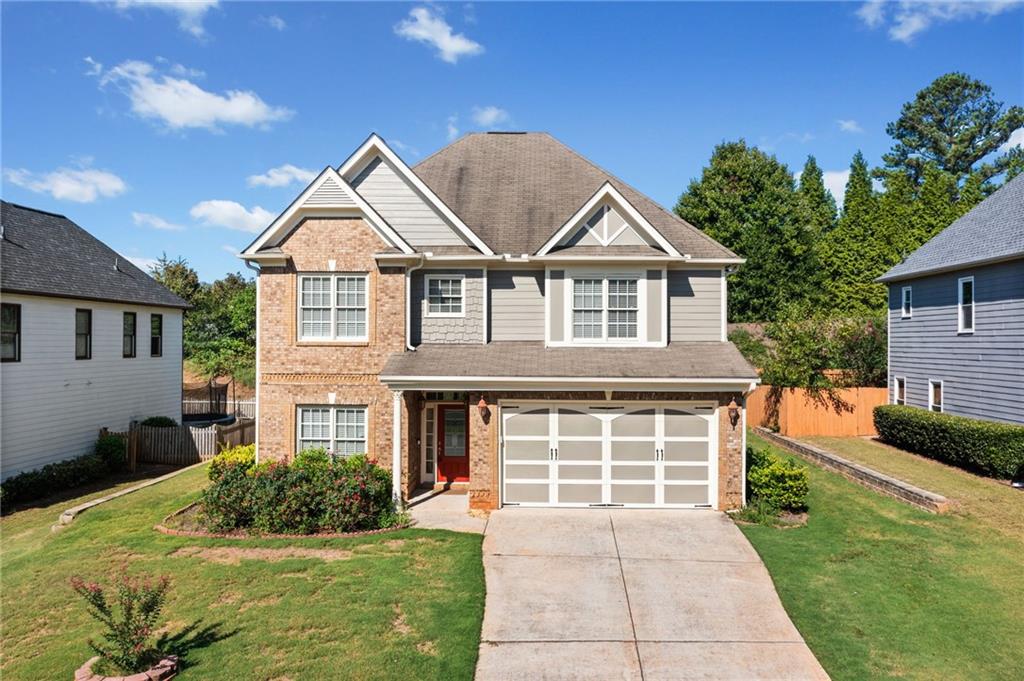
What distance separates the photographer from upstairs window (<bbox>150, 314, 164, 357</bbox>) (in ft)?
73.2

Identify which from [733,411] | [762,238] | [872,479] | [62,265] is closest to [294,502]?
[733,411]

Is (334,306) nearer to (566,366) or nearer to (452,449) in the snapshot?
(452,449)

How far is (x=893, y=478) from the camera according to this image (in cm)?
1530

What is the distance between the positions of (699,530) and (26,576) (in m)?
13.5

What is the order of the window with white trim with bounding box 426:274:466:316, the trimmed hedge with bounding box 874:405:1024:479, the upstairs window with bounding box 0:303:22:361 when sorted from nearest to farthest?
the window with white trim with bounding box 426:274:466:316
the trimmed hedge with bounding box 874:405:1024:479
the upstairs window with bounding box 0:303:22:361

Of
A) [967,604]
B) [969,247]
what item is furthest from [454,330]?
[969,247]

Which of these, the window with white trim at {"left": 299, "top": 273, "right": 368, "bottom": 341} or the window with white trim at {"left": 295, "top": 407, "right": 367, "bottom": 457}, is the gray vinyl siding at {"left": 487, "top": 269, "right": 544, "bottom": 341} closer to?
the window with white trim at {"left": 299, "top": 273, "right": 368, "bottom": 341}

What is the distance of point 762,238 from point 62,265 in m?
40.2

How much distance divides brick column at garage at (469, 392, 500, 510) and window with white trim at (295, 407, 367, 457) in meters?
3.07

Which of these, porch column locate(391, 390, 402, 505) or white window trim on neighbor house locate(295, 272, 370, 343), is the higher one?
white window trim on neighbor house locate(295, 272, 370, 343)

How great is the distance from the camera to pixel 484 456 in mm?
13578

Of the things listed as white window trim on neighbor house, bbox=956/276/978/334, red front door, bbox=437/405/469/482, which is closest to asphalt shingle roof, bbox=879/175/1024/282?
white window trim on neighbor house, bbox=956/276/978/334

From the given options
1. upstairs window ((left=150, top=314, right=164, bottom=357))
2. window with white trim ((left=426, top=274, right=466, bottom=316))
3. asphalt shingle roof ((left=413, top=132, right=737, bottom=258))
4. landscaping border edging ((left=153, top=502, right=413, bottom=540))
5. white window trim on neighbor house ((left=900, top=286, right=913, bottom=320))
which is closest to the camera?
landscaping border edging ((left=153, top=502, right=413, bottom=540))

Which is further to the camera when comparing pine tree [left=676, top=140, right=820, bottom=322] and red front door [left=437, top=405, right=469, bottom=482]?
pine tree [left=676, top=140, right=820, bottom=322]
